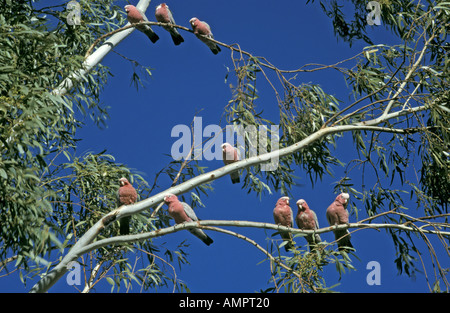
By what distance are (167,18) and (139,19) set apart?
0.25m

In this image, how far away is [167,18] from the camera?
5.85 meters

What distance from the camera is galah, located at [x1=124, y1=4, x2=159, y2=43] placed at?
5.82m

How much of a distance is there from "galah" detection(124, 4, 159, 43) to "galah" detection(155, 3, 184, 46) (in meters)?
0.13

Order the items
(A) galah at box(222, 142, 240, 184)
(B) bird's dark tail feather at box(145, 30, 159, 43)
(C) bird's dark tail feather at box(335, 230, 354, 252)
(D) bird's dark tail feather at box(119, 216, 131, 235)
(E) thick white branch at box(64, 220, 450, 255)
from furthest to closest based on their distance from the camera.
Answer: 1. (B) bird's dark tail feather at box(145, 30, 159, 43)
2. (A) galah at box(222, 142, 240, 184)
3. (D) bird's dark tail feather at box(119, 216, 131, 235)
4. (C) bird's dark tail feather at box(335, 230, 354, 252)
5. (E) thick white branch at box(64, 220, 450, 255)

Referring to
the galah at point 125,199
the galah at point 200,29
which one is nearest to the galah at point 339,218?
the galah at point 125,199

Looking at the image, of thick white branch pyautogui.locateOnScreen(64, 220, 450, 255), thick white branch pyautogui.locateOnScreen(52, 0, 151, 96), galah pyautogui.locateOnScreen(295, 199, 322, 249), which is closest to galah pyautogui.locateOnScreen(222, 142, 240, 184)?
galah pyautogui.locateOnScreen(295, 199, 322, 249)

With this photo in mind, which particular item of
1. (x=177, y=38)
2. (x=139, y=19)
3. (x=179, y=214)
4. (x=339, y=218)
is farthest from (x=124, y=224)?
(x=139, y=19)

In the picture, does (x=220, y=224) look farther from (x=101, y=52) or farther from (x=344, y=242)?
(x=101, y=52)

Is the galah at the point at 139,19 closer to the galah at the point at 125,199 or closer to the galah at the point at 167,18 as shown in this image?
the galah at the point at 167,18

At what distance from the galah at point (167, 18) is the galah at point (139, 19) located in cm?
13

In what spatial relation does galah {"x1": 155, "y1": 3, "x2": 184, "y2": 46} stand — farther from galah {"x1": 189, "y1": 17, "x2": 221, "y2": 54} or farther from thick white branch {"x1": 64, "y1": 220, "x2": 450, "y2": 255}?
thick white branch {"x1": 64, "y1": 220, "x2": 450, "y2": 255}

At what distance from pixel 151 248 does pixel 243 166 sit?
65.2 inches

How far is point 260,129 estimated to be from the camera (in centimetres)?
499
